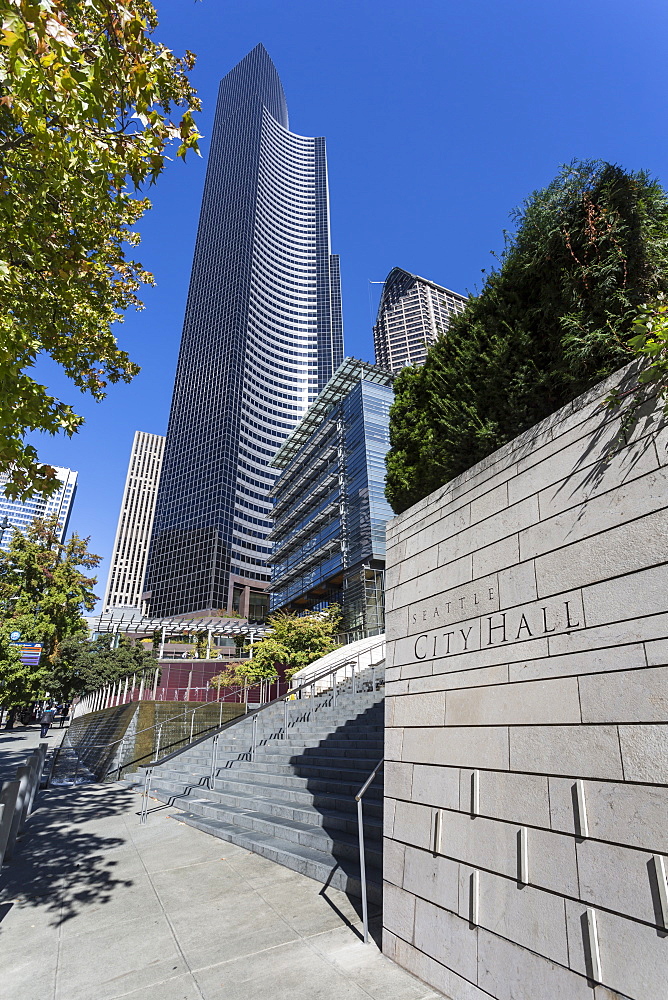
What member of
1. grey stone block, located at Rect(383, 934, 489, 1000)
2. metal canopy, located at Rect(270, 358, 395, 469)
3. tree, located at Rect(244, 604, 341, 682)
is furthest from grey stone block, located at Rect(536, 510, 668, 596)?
metal canopy, located at Rect(270, 358, 395, 469)

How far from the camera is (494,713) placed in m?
3.71

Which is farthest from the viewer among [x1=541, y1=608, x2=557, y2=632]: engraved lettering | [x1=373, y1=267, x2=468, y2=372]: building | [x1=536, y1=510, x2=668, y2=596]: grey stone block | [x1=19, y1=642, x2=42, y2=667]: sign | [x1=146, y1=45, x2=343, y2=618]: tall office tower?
[x1=373, y1=267, x2=468, y2=372]: building

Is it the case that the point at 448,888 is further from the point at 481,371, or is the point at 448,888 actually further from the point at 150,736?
the point at 150,736

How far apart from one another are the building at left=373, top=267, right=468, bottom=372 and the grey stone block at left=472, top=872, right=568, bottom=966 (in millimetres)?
139991

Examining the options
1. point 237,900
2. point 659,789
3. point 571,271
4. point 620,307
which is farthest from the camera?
point 237,900

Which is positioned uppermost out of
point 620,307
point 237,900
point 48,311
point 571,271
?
point 48,311

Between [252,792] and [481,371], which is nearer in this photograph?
[481,371]

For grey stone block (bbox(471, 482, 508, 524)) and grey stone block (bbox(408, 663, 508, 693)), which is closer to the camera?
grey stone block (bbox(408, 663, 508, 693))

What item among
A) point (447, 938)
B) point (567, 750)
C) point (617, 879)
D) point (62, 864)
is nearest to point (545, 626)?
point (567, 750)

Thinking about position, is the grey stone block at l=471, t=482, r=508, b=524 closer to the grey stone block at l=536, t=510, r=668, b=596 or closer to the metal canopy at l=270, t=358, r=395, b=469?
the grey stone block at l=536, t=510, r=668, b=596

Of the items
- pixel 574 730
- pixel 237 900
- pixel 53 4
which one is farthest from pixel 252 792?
pixel 53 4

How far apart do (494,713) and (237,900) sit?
14.4ft

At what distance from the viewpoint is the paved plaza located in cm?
398

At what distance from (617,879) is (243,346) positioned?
124127 mm
